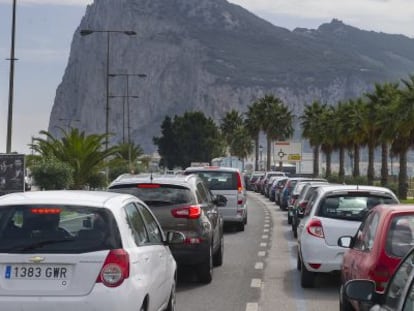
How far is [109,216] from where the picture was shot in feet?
25.0

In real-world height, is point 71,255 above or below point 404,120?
below

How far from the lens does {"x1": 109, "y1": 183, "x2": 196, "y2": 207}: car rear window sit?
1337 cm

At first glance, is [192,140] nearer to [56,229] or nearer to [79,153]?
[79,153]

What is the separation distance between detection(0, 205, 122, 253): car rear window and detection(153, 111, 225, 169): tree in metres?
116

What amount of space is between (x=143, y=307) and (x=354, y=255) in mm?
2686

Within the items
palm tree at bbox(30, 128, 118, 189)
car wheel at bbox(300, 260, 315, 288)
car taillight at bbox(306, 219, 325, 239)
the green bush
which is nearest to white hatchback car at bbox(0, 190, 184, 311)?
car taillight at bbox(306, 219, 325, 239)

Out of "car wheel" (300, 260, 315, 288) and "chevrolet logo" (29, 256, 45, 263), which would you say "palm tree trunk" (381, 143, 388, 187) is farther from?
"chevrolet logo" (29, 256, 45, 263)

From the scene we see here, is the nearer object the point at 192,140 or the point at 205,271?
the point at 205,271

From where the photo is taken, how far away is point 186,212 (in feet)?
43.8

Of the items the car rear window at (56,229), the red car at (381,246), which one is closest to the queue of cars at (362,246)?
the red car at (381,246)

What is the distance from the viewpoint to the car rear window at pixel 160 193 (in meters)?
13.4

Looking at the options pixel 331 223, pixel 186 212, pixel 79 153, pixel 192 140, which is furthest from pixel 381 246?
pixel 192 140

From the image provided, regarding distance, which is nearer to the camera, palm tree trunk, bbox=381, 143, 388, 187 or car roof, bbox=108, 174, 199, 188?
car roof, bbox=108, 174, 199, 188

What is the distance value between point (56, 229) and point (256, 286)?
6541 mm
